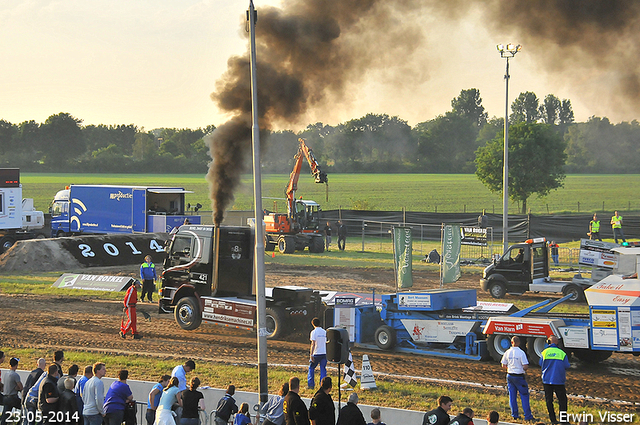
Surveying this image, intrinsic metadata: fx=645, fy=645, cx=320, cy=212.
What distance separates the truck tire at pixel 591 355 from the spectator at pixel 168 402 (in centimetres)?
945

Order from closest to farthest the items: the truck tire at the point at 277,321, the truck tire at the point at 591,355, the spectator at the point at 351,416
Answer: the spectator at the point at 351,416
the truck tire at the point at 591,355
the truck tire at the point at 277,321

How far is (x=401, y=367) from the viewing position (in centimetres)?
1477

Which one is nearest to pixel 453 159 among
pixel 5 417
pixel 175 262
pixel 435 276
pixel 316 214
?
pixel 316 214

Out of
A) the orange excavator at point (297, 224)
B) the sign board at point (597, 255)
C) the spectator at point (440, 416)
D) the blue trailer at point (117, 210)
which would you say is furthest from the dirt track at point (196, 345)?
the orange excavator at point (297, 224)

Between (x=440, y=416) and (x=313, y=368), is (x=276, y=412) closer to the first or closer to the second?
(x=440, y=416)

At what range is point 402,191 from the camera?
3851 inches

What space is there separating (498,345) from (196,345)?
24.9 feet

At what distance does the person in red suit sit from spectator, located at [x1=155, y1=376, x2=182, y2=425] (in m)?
7.92

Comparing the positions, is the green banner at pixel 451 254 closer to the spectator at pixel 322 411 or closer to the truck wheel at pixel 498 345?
the truck wheel at pixel 498 345

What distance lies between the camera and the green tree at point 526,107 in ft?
392

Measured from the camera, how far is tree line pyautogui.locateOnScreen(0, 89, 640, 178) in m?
106

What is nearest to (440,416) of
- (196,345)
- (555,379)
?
(555,379)

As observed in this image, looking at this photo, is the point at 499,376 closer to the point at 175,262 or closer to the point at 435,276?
the point at 175,262

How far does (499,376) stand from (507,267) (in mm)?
11098
